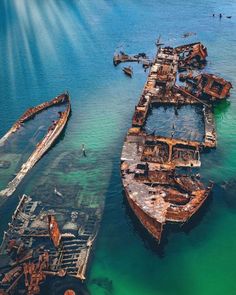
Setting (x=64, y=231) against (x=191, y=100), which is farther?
(x=191, y=100)

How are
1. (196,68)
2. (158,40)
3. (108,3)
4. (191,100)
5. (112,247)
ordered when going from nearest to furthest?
(112,247)
(191,100)
(196,68)
(158,40)
(108,3)

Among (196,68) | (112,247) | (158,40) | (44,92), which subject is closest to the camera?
(112,247)

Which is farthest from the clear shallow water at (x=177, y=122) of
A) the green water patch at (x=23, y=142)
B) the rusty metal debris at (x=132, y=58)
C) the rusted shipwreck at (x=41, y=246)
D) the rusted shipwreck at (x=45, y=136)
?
the rusty metal debris at (x=132, y=58)

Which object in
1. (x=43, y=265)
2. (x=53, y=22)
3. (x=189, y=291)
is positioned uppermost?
(x=53, y=22)

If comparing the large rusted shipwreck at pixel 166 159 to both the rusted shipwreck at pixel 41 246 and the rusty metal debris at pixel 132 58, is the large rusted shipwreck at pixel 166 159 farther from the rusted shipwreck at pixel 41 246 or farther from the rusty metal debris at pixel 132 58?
the rusty metal debris at pixel 132 58

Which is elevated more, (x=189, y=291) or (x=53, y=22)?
(x=53, y=22)

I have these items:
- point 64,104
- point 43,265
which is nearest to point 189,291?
point 43,265

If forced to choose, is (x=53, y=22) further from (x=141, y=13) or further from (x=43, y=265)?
(x=43, y=265)
